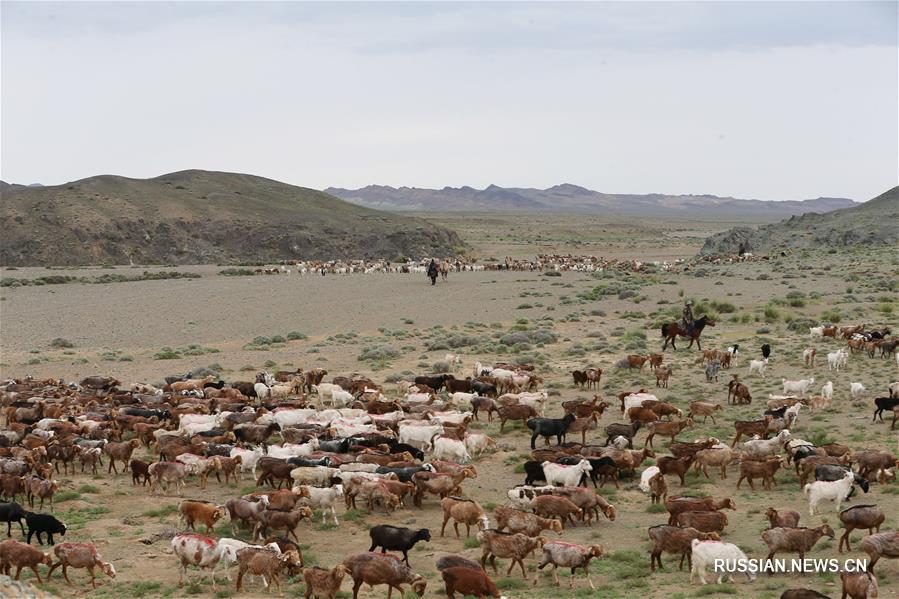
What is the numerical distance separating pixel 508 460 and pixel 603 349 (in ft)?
46.8

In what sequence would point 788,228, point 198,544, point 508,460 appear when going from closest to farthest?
point 198,544 → point 508,460 → point 788,228

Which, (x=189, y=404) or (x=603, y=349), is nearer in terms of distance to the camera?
(x=189, y=404)

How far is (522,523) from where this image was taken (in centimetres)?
1198

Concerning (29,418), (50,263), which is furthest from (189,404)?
(50,263)

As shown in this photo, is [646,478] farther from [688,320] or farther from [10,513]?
[688,320]

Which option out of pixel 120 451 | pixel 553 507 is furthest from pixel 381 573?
pixel 120 451

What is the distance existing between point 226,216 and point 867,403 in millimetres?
92841

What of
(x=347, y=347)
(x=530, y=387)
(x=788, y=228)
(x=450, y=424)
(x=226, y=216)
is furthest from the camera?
(x=226, y=216)

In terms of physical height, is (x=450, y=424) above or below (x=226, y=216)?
below

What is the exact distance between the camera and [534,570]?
37.6ft

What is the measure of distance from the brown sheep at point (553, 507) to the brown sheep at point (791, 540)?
294cm

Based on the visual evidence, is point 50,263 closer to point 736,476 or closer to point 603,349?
point 603,349

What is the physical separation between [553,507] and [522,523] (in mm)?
1191

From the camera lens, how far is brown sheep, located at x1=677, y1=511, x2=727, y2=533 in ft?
39.2
